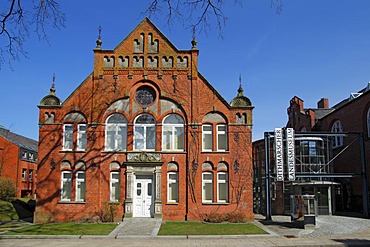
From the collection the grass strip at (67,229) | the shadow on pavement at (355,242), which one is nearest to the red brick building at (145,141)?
the grass strip at (67,229)

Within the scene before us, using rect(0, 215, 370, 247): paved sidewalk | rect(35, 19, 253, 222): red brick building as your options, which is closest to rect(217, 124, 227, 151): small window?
rect(35, 19, 253, 222): red brick building

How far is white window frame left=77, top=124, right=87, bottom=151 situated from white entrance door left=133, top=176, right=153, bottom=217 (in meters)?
4.18

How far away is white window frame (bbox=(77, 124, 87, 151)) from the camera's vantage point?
23969mm

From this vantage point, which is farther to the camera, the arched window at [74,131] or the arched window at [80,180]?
the arched window at [74,131]

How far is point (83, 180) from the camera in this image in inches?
928

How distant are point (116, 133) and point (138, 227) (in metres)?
6.68

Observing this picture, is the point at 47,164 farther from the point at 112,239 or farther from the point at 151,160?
the point at 112,239

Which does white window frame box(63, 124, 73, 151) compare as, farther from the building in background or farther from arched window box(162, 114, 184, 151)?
the building in background

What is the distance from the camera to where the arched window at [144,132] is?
942 inches

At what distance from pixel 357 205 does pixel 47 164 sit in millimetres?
22621

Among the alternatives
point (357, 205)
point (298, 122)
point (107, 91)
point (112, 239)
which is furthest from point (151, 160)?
point (298, 122)

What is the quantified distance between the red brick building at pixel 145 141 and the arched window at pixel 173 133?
0.07m

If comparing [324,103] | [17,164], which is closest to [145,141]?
[324,103]

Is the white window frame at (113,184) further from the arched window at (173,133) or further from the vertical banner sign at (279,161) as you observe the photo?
the vertical banner sign at (279,161)
